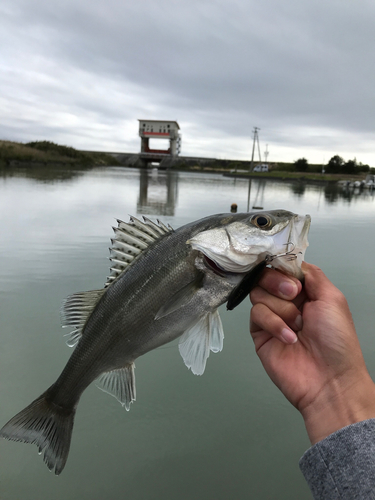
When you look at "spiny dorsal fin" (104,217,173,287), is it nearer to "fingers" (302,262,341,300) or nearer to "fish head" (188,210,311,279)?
"fish head" (188,210,311,279)

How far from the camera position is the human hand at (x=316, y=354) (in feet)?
5.16

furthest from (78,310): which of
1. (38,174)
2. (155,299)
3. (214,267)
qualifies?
(38,174)

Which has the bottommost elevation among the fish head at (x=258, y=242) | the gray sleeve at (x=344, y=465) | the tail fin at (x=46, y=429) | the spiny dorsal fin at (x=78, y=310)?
the tail fin at (x=46, y=429)

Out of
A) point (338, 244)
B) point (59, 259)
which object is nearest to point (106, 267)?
point (59, 259)

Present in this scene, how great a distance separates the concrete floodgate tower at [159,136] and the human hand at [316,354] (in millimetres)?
70611

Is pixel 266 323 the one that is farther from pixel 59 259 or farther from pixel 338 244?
pixel 338 244

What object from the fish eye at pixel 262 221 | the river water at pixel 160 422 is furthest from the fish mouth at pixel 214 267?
the river water at pixel 160 422

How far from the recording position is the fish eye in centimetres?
172

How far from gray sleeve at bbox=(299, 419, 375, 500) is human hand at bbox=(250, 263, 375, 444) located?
206 millimetres

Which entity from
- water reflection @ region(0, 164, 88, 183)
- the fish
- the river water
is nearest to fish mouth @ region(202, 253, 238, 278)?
the fish

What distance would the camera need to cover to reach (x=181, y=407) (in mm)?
2914

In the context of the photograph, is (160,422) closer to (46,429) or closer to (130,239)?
(46,429)

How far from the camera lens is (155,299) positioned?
1.86 meters

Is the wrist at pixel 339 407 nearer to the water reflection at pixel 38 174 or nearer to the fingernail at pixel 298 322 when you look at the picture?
the fingernail at pixel 298 322
